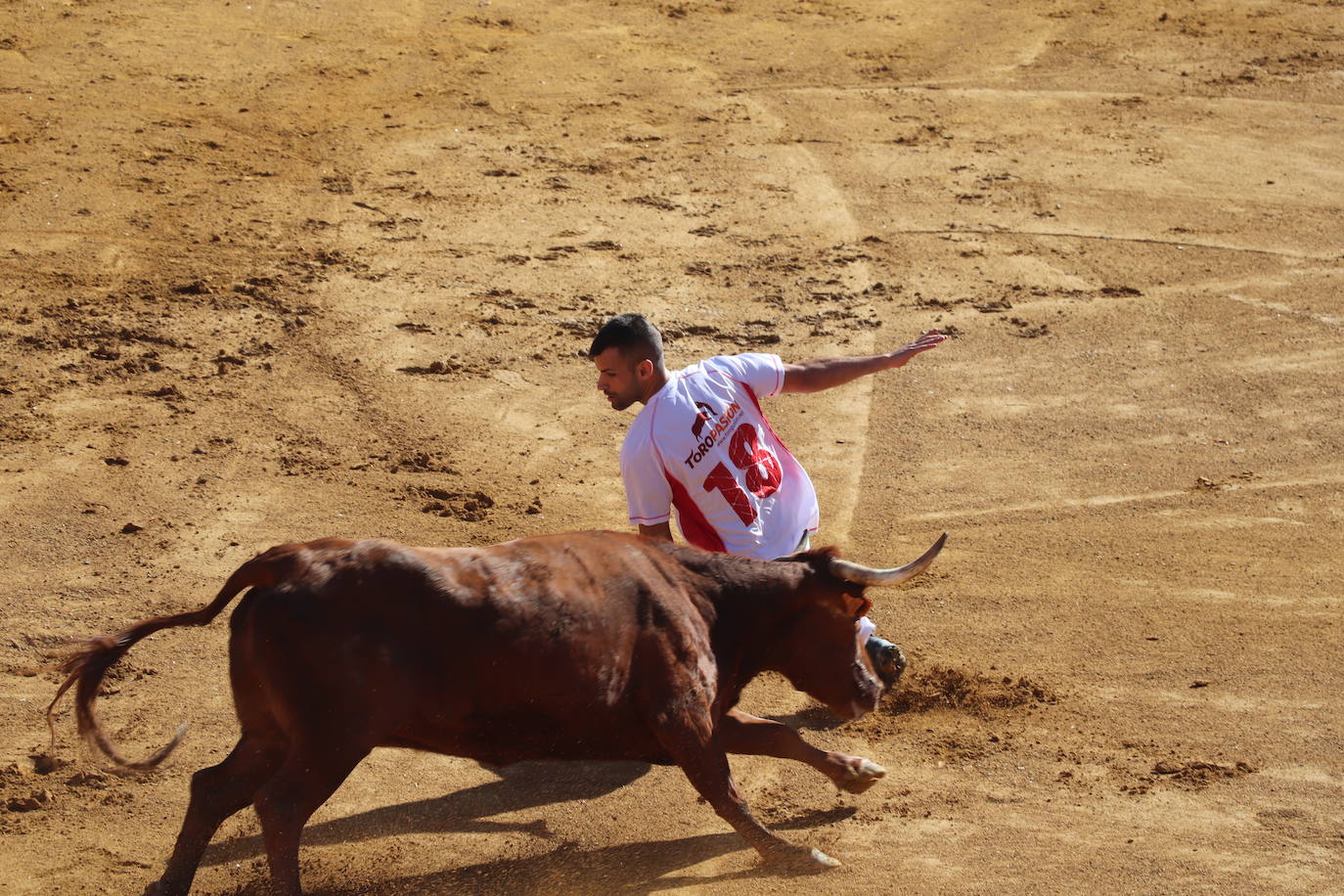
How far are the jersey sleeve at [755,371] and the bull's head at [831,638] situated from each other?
89 centimetres

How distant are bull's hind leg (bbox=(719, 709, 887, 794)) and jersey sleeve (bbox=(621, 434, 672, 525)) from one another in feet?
3.01

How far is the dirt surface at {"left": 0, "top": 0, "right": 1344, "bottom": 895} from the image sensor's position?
5.55 metres

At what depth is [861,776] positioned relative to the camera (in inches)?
214

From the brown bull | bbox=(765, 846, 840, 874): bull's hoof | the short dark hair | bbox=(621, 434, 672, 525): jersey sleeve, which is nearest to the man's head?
the short dark hair

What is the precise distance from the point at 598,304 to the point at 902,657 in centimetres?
472

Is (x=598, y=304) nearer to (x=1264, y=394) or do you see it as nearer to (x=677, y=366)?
(x=677, y=366)

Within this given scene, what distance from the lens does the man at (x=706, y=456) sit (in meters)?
5.91

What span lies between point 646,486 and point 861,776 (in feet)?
4.70

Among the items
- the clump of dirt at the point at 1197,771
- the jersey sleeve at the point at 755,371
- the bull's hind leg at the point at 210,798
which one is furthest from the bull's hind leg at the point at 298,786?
the clump of dirt at the point at 1197,771

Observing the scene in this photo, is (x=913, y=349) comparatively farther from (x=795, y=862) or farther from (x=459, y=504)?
(x=459, y=504)

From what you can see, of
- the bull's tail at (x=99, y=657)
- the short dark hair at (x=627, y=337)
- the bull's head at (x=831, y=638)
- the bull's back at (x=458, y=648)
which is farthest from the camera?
the short dark hair at (x=627, y=337)

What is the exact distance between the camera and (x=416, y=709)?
180 inches

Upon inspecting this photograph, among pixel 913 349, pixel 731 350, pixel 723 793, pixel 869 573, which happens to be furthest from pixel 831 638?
pixel 731 350

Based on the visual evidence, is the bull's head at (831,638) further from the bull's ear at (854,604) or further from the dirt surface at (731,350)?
the dirt surface at (731,350)
